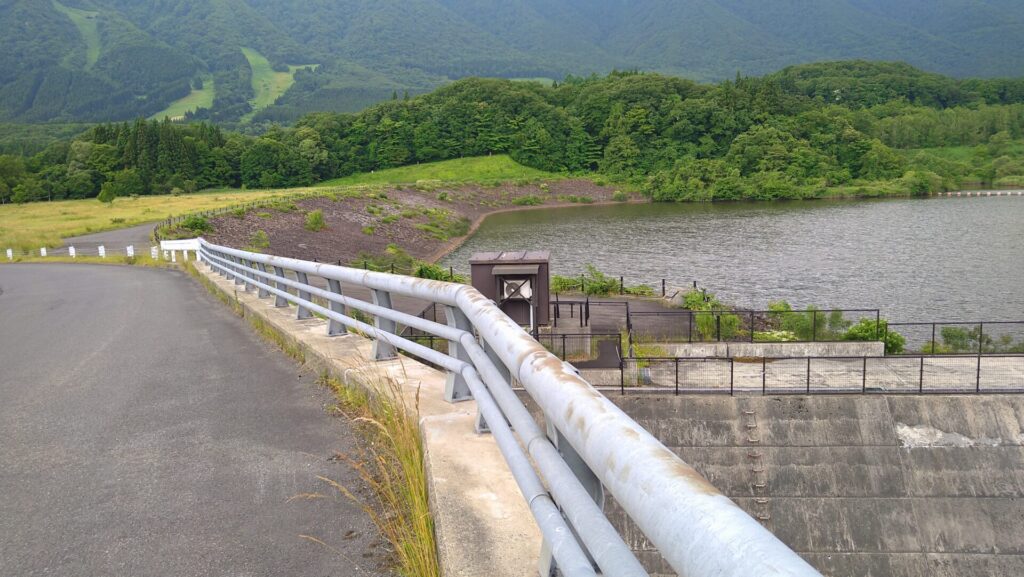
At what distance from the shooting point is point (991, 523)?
16.9m

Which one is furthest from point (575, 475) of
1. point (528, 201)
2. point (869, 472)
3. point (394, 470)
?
point (528, 201)

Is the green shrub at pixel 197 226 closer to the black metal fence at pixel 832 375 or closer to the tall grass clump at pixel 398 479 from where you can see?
the black metal fence at pixel 832 375

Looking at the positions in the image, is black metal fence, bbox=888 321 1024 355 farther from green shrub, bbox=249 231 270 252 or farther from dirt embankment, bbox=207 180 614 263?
green shrub, bbox=249 231 270 252

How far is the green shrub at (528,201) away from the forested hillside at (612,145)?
17162 mm

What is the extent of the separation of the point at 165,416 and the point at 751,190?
11383 cm

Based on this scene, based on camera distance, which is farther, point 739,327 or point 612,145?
point 612,145

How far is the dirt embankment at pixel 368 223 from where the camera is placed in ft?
174

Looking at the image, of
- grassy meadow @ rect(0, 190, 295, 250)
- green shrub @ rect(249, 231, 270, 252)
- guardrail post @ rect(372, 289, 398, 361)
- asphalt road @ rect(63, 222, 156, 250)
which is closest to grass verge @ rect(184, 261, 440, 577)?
guardrail post @ rect(372, 289, 398, 361)

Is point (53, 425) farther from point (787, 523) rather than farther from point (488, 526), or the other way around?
point (787, 523)

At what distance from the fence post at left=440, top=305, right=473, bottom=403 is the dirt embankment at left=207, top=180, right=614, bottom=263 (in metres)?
44.9

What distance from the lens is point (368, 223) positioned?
6900 centimetres

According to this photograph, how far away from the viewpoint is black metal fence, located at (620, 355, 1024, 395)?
21219 mm

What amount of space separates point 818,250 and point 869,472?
4244cm

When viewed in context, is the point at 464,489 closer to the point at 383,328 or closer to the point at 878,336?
the point at 383,328
